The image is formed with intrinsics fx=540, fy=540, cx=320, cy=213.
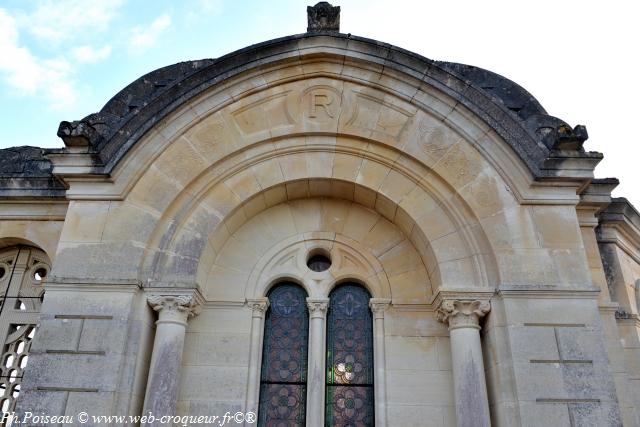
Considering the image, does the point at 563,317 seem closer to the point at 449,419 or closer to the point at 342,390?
the point at 449,419

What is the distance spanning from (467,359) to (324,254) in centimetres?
306

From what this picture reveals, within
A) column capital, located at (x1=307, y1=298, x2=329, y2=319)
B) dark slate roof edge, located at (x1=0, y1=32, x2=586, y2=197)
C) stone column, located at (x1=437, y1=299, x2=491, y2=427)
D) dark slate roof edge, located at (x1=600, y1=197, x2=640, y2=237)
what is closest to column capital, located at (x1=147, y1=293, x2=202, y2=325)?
column capital, located at (x1=307, y1=298, x2=329, y2=319)

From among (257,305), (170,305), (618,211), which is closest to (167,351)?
(170,305)

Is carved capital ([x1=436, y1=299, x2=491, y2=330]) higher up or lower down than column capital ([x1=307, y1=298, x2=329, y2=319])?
lower down

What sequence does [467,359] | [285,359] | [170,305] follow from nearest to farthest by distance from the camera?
1. [467,359]
2. [170,305]
3. [285,359]

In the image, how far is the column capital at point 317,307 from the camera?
8.66 metres

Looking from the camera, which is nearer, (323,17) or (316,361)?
(316,361)

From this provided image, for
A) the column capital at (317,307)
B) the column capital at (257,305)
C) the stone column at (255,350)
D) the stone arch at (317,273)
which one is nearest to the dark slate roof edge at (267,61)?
the stone arch at (317,273)

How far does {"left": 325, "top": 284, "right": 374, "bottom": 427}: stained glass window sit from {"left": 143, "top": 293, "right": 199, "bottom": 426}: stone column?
2.31 m

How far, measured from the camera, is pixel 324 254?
939 centimetres

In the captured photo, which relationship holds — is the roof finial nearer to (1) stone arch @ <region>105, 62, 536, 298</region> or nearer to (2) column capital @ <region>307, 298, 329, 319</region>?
(1) stone arch @ <region>105, 62, 536, 298</region>

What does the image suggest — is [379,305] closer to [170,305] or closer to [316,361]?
[316,361]

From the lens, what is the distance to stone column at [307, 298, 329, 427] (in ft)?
26.0

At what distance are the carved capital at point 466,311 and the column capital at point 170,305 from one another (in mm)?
3732
